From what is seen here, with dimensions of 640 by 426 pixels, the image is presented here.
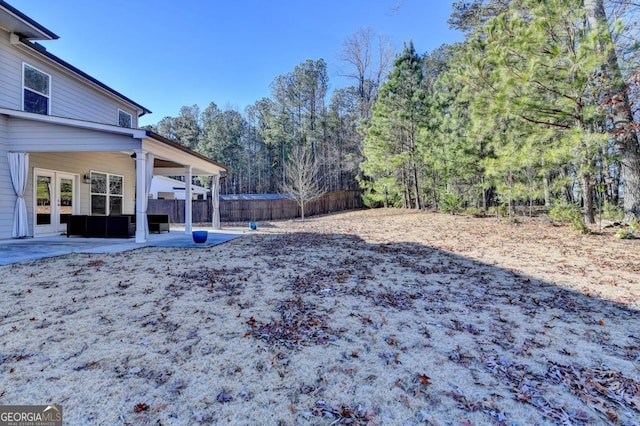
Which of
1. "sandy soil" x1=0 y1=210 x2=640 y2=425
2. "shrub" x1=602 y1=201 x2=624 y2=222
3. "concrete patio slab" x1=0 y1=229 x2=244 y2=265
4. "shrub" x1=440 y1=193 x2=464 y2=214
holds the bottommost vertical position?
"sandy soil" x1=0 y1=210 x2=640 y2=425

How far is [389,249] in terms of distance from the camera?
7914 mm

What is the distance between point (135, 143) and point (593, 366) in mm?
8822

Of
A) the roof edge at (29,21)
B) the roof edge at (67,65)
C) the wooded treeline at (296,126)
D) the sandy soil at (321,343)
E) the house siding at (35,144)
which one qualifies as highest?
the wooded treeline at (296,126)

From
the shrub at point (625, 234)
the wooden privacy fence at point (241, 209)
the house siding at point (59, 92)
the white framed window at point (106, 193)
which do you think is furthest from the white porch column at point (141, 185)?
the shrub at point (625, 234)

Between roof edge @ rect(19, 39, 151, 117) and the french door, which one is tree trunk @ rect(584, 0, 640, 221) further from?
the french door

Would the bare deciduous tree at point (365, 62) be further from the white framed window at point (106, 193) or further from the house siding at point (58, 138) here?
the house siding at point (58, 138)

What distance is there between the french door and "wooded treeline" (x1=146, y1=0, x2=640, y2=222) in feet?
42.5

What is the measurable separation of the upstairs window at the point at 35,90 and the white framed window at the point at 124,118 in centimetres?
317

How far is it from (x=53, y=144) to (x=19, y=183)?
148 centimetres

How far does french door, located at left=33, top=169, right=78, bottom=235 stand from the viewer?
8953 millimetres

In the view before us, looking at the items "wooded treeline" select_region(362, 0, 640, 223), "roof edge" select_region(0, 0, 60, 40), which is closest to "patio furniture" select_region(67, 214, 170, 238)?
"roof edge" select_region(0, 0, 60, 40)

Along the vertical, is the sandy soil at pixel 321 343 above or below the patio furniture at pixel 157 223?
below

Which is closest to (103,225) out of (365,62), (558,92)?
(558,92)

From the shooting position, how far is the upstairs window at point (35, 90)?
853 cm
